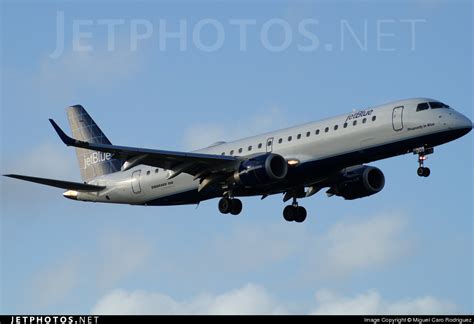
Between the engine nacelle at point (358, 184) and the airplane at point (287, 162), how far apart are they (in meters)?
0.05

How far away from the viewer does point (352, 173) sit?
6769cm

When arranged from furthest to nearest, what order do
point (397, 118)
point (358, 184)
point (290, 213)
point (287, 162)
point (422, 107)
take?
point (290, 213), point (358, 184), point (287, 162), point (422, 107), point (397, 118)

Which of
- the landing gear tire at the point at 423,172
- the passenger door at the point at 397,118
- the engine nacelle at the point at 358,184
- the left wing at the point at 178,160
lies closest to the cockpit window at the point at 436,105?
the passenger door at the point at 397,118

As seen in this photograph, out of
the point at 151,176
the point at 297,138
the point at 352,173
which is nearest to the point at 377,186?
the point at 352,173

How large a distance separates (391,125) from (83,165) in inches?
891

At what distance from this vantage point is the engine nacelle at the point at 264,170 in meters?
61.6

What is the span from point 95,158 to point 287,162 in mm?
16285

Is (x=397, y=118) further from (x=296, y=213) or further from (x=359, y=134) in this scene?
(x=296, y=213)

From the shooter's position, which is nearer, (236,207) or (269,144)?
(269,144)

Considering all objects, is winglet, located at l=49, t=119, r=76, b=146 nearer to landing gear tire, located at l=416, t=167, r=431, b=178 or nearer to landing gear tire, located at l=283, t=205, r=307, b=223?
landing gear tire, located at l=283, t=205, r=307, b=223

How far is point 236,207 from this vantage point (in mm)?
65438

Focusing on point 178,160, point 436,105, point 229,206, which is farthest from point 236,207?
point 436,105

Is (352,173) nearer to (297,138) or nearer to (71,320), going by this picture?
(297,138)

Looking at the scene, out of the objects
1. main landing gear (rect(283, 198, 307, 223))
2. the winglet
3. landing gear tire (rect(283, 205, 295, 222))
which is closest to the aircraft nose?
main landing gear (rect(283, 198, 307, 223))
